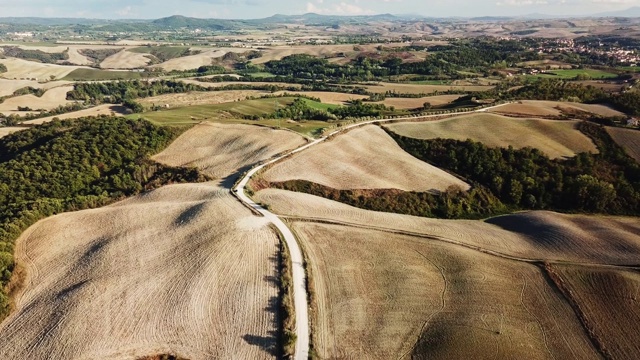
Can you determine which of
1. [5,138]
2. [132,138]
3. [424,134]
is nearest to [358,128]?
[424,134]

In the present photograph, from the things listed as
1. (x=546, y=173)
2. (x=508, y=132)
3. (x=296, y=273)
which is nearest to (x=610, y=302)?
(x=296, y=273)

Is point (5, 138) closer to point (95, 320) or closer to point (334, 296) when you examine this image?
point (95, 320)

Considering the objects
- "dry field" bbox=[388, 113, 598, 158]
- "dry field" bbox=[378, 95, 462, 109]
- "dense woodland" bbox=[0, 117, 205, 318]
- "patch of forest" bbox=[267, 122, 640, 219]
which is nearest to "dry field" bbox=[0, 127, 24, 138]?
"dense woodland" bbox=[0, 117, 205, 318]

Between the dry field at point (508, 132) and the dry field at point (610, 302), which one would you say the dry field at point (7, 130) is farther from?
the dry field at point (610, 302)

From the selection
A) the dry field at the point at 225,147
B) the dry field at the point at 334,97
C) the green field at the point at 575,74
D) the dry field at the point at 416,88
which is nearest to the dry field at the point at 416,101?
the dry field at the point at 334,97

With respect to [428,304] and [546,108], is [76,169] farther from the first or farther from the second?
[546,108]
